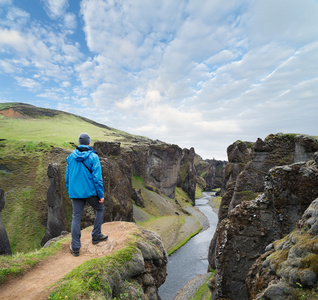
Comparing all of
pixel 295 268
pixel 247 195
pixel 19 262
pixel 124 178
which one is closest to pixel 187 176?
pixel 124 178

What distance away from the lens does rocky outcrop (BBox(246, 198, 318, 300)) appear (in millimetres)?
5657

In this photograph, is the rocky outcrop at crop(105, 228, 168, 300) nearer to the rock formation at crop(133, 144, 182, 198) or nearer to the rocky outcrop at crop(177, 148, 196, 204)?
the rock formation at crop(133, 144, 182, 198)

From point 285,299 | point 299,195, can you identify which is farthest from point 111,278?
point 299,195

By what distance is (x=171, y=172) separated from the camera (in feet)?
353

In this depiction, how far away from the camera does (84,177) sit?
8.17 meters

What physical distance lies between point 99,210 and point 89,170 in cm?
202

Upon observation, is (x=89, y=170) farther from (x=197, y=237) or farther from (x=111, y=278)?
(x=197, y=237)

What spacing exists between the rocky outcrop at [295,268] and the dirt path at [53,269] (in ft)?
21.0

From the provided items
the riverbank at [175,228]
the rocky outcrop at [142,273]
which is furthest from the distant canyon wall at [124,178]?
the rocky outcrop at [142,273]

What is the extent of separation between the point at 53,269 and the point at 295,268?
9.02 m

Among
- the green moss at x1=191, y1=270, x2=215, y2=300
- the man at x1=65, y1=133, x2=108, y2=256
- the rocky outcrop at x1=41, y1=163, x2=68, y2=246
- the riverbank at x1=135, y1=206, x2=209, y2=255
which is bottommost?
the riverbank at x1=135, y1=206, x2=209, y2=255

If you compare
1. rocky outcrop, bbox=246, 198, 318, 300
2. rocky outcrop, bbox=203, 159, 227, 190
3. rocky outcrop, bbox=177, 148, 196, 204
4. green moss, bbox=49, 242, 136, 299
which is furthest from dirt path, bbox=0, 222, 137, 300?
rocky outcrop, bbox=203, 159, 227, 190

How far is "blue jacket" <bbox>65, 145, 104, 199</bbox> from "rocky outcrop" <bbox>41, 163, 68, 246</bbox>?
23.4 meters

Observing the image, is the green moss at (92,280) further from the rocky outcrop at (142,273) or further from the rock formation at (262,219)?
the rock formation at (262,219)
